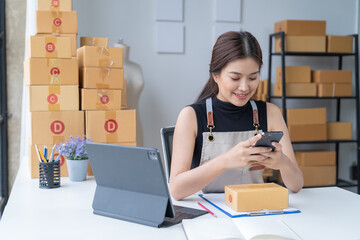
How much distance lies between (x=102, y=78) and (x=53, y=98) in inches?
11.0

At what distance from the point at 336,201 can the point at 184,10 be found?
A: 9.10 feet

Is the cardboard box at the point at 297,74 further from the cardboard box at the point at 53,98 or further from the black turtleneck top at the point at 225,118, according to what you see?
the cardboard box at the point at 53,98

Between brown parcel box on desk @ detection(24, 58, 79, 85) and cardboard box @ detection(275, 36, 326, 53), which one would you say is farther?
cardboard box @ detection(275, 36, 326, 53)

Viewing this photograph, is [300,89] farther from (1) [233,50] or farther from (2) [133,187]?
(2) [133,187]

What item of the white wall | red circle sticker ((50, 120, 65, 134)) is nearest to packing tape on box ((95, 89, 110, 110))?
red circle sticker ((50, 120, 65, 134))

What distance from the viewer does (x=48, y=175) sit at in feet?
5.72

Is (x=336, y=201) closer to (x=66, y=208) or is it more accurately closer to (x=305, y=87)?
(x=66, y=208)

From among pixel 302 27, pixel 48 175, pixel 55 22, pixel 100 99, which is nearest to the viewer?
pixel 48 175

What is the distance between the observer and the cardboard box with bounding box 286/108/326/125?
3849 mm

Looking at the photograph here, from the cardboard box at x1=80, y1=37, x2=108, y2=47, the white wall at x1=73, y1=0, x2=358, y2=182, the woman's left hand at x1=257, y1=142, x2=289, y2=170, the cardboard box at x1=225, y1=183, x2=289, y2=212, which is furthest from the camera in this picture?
the white wall at x1=73, y1=0, x2=358, y2=182

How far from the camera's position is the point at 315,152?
3975 millimetres

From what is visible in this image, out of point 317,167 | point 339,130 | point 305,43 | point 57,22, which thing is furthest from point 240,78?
point 339,130

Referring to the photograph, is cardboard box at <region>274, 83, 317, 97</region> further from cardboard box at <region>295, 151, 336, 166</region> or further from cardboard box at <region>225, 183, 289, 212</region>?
cardboard box at <region>225, 183, 289, 212</region>

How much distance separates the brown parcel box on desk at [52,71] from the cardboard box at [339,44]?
2665 millimetres
